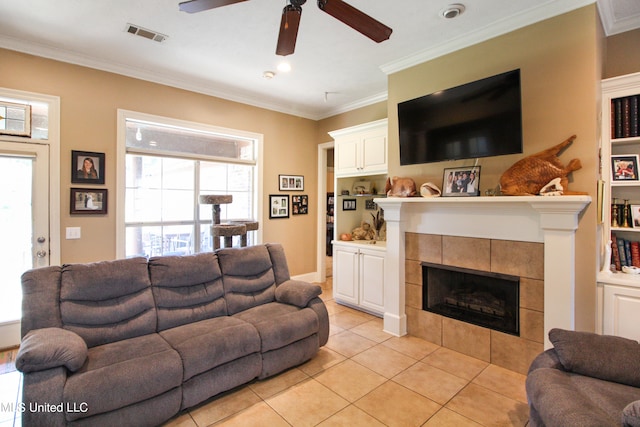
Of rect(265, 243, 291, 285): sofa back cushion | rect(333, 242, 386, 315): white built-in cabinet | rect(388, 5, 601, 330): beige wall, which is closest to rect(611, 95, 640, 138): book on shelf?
rect(388, 5, 601, 330): beige wall

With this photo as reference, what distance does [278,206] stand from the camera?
5.04 m

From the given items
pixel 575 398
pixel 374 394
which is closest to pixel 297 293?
pixel 374 394

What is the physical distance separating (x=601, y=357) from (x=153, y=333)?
2.97 meters

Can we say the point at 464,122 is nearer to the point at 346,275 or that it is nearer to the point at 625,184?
the point at 625,184

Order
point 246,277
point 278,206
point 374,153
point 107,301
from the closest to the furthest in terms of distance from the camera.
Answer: point 107,301 < point 246,277 < point 374,153 < point 278,206

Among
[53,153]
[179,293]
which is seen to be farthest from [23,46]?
[179,293]

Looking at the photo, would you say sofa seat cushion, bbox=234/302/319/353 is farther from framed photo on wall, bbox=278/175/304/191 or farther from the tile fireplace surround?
framed photo on wall, bbox=278/175/304/191

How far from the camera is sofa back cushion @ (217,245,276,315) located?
9.48 ft

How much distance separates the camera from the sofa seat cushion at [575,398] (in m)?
1.35

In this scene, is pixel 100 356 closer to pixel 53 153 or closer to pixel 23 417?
pixel 23 417

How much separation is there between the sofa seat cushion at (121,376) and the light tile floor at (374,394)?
14.9 inches

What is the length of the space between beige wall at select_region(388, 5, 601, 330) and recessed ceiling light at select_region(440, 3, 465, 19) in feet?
1.56

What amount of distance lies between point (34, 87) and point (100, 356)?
9.37 ft

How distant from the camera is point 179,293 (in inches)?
103
